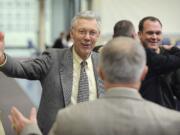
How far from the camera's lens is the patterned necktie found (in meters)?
2.95

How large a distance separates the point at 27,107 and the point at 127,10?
6556mm

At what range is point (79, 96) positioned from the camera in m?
2.95

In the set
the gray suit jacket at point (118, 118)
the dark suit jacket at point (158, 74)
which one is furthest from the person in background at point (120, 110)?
the dark suit jacket at point (158, 74)

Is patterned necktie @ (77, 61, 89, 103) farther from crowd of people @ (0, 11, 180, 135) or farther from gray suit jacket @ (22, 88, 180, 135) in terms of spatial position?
gray suit jacket @ (22, 88, 180, 135)

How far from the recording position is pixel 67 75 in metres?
2.98

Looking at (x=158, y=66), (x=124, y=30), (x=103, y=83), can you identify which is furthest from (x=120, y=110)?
(x=124, y=30)

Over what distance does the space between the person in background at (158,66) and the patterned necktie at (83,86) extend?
488 mm

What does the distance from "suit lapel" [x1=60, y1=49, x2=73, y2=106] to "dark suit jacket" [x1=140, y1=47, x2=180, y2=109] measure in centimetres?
58

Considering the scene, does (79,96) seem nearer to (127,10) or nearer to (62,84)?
(62,84)

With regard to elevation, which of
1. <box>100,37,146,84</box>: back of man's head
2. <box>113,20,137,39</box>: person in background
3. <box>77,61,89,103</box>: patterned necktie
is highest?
<box>100,37,146,84</box>: back of man's head

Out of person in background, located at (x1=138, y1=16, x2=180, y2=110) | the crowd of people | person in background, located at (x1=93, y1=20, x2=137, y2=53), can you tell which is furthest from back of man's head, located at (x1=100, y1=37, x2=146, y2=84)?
person in background, located at (x1=93, y1=20, x2=137, y2=53)

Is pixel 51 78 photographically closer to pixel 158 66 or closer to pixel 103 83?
pixel 103 83

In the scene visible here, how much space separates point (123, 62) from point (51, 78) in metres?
1.25

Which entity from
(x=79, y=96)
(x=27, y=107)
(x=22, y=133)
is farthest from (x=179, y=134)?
(x=27, y=107)
